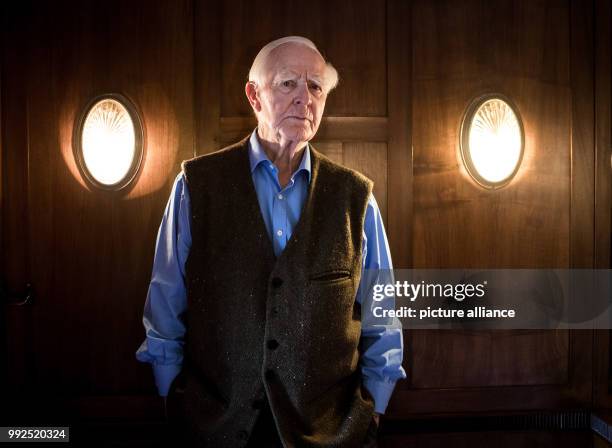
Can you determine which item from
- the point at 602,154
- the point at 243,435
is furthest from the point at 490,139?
the point at 243,435

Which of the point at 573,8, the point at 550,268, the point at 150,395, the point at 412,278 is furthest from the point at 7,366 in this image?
the point at 573,8

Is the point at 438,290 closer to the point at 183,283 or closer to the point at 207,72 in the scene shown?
the point at 183,283

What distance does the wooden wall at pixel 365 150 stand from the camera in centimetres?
201

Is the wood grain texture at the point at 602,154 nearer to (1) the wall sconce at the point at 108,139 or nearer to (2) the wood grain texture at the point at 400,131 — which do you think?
(2) the wood grain texture at the point at 400,131

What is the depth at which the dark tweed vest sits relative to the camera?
1.48m

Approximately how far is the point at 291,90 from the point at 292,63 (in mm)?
89

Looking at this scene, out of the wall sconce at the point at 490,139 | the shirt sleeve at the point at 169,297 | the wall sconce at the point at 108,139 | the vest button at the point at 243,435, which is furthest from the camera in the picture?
the wall sconce at the point at 490,139

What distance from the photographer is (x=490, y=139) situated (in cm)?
210

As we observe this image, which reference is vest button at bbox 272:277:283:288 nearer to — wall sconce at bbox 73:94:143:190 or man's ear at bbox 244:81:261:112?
man's ear at bbox 244:81:261:112

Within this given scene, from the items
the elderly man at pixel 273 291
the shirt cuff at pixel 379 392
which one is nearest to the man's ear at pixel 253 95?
the elderly man at pixel 273 291

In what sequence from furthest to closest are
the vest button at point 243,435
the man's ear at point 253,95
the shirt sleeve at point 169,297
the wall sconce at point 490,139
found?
the wall sconce at point 490,139 < the man's ear at point 253,95 < the shirt sleeve at point 169,297 < the vest button at point 243,435

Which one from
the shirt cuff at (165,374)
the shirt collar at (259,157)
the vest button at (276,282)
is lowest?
the shirt cuff at (165,374)

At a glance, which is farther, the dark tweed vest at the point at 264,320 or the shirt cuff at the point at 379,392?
the shirt cuff at the point at 379,392

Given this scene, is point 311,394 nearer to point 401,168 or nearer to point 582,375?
point 401,168
